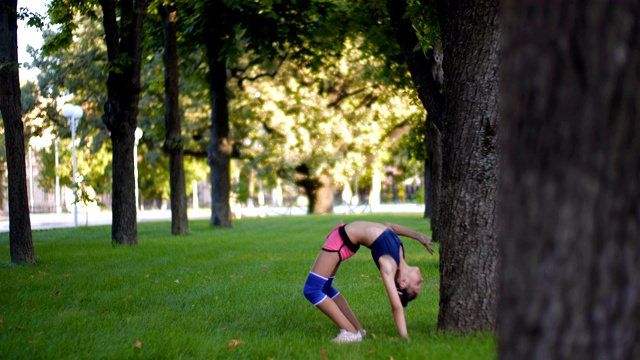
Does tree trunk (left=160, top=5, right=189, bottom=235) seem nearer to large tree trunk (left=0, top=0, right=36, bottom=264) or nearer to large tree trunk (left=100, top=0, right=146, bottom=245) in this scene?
large tree trunk (left=100, top=0, right=146, bottom=245)

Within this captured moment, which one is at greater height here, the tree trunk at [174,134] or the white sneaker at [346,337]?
the tree trunk at [174,134]

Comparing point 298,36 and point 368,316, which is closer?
point 368,316

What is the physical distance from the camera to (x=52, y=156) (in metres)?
64.9

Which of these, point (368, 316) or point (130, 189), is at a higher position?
point (130, 189)

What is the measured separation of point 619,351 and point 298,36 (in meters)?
23.6

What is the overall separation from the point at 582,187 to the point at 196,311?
7.16m

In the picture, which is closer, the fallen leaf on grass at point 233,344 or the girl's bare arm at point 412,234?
the fallen leaf on grass at point 233,344

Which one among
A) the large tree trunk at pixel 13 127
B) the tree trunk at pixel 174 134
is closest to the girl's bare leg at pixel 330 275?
the large tree trunk at pixel 13 127

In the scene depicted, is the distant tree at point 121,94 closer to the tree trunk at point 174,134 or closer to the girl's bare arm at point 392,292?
the tree trunk at point 174,134

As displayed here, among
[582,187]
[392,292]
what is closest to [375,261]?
[392,292]

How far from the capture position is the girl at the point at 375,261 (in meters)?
6.87

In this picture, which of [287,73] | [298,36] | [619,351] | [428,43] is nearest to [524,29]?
[619,351]

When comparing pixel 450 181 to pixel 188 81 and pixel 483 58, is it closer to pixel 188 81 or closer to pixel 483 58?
pixel 483 58

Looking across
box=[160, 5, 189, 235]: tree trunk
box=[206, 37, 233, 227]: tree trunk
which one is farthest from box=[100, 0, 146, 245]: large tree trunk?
box=[206, 37, 233, 227]: tree trunk
